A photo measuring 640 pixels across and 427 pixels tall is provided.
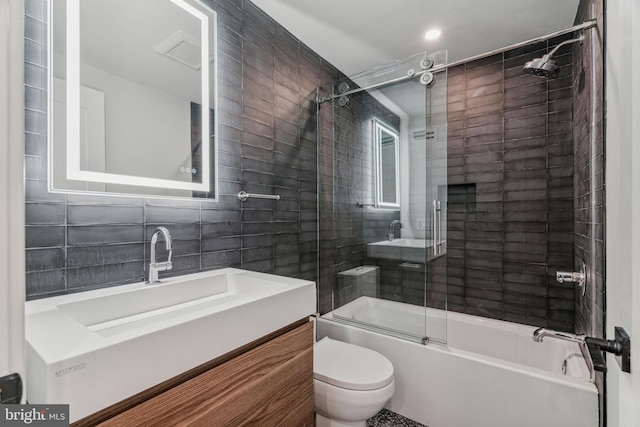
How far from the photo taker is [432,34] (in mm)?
2104

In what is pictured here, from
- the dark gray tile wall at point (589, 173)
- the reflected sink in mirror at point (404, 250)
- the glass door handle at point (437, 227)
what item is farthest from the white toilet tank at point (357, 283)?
the dark gray tile wall at point (589, 173)

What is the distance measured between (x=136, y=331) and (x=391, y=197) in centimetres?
198

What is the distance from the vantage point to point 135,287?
117 centimetres

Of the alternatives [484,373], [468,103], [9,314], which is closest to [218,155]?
[9,314]

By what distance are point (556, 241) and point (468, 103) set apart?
1.32 metres

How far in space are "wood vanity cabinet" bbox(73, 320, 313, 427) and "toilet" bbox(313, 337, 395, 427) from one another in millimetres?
223

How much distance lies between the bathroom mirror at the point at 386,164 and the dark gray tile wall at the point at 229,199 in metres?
0.53

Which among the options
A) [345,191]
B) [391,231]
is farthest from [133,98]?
[391,231]

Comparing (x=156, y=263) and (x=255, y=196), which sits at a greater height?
(x=255, y=196)

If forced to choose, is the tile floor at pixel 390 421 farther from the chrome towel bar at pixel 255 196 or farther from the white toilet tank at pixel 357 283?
the chrome towel bar at pixel 255 196

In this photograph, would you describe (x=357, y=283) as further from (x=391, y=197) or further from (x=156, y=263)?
(x=156, y=263)

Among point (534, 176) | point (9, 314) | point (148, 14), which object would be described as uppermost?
point (148, 14)

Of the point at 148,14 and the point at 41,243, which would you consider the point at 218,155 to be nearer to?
the point at 148,14

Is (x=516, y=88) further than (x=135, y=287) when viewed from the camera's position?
Yes
